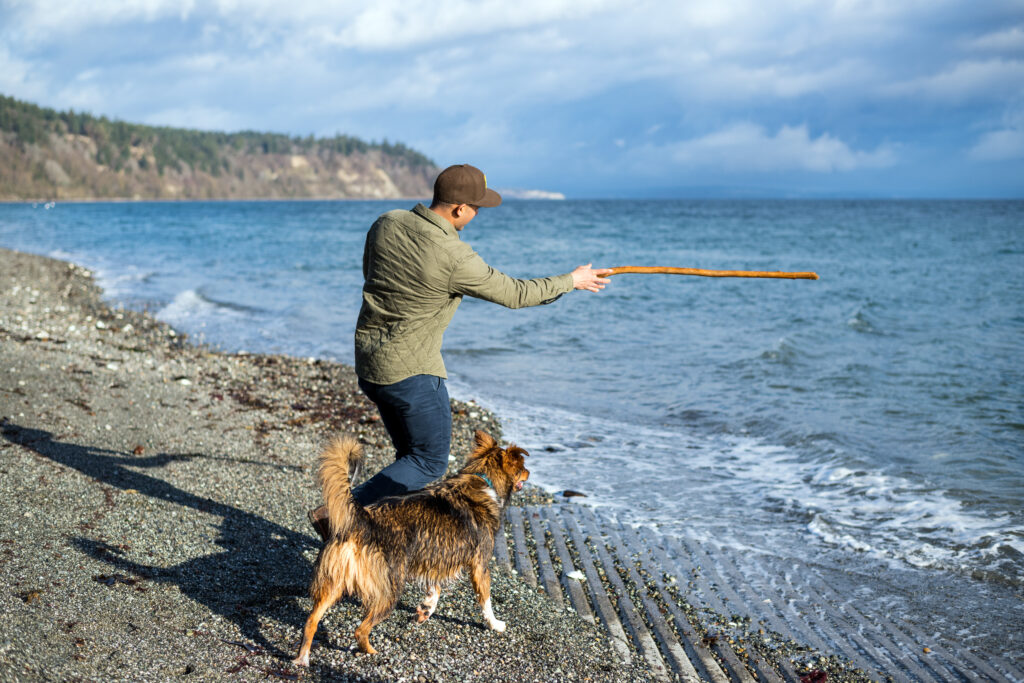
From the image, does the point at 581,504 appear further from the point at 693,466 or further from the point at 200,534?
the point at 200,534

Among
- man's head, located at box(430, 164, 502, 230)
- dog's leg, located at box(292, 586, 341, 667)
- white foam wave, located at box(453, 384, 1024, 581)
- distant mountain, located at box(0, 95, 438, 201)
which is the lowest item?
white foam wave, located at box(453, 384, 1024, 581)

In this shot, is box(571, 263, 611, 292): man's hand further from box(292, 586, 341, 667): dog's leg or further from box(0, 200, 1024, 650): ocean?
box(0, 200, 1024, 650): ocean

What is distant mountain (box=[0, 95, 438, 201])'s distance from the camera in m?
146

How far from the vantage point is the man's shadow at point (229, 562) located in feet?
14.7

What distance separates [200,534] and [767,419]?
27.0ft

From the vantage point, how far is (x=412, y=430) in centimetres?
437

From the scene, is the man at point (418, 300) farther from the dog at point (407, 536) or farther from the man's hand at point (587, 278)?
the dog at point (407, 536)

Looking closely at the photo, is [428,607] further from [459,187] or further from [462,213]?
[459,187]

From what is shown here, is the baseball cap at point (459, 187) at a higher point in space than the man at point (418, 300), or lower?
higher

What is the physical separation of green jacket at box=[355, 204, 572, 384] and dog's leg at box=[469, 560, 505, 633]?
3.84 feet

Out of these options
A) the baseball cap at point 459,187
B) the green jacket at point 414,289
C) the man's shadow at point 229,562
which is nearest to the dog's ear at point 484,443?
→ the green jacket at point 414,289

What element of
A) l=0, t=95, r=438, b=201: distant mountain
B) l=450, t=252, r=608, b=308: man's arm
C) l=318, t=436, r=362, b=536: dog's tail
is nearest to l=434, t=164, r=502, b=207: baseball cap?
l=450, t=252, r=608, b=308: man's arm

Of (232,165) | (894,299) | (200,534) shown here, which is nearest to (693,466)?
(200,534)

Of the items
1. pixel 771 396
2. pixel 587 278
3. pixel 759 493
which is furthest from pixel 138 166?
pixel 587 278
